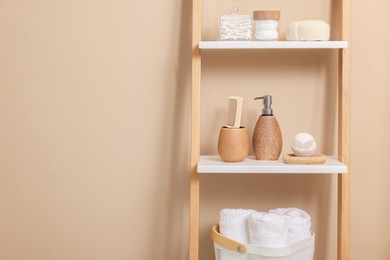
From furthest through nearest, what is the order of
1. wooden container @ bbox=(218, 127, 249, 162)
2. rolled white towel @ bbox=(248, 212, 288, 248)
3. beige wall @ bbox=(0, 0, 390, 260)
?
beige wall @ bbox=(0, 0, 390, 260) → wooden container @ bbox=(218, 127, 249, 162) → rolled white towel @ bbox=(248, 212, 288, 248)

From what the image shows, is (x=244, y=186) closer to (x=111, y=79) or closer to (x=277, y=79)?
(x=277, y=79)

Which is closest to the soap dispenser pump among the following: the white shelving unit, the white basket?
the white shelving unit

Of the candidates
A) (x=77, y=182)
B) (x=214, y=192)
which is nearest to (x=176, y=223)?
(x=214, y=192)

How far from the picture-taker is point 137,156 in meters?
1.88

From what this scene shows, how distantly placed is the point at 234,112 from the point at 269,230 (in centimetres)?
35

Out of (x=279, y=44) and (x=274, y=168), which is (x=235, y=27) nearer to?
(x=279, y=44)

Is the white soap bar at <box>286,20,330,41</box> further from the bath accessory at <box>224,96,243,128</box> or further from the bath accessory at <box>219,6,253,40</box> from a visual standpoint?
the bath accessory at <box>224,96,243,128</box>

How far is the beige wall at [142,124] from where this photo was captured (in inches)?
72.2

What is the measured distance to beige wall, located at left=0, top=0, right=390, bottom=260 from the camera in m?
1.83

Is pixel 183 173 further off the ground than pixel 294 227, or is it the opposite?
pixel 183 173

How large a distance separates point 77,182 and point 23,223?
0.22m

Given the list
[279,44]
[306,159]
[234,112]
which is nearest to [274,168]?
[306,159]

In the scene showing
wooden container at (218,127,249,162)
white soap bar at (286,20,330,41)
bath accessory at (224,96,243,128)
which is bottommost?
wooden container at (218,127,249,162)

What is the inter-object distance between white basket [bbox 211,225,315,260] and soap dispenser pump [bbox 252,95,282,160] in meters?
0.25
